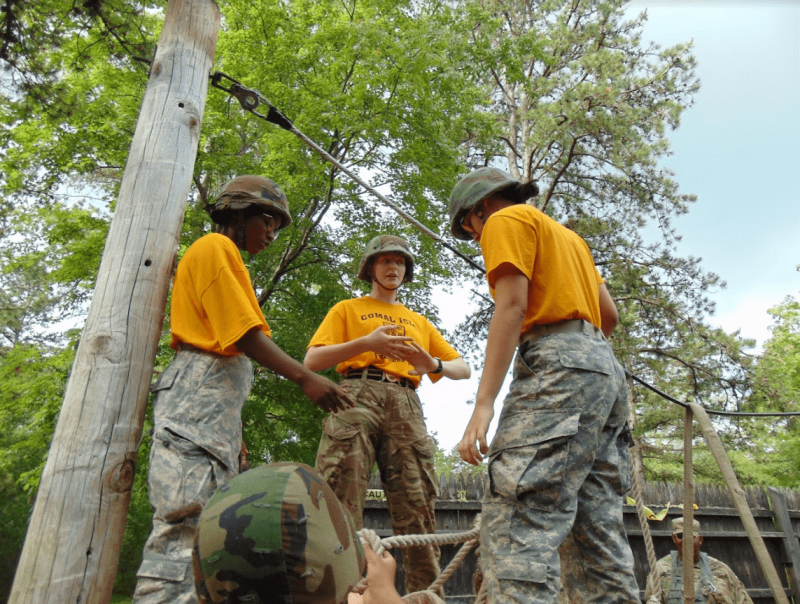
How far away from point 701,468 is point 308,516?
69.8 ft

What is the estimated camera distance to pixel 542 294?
2.17 metres

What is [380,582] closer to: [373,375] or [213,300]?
[213,300]

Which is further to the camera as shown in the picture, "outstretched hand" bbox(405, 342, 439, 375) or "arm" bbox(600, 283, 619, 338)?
"outstretched hand" bbox(405, 342, 439, 375)

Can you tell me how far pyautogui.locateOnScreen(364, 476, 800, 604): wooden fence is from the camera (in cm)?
680

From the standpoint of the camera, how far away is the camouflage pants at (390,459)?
305 cm

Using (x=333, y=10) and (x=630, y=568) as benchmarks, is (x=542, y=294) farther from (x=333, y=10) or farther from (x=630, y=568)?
(x=333, y=10)

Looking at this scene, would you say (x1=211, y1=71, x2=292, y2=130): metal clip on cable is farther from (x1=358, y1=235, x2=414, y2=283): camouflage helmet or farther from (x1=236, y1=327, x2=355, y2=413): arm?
(x1=236, y1=327, x2=355, y2=413): arm

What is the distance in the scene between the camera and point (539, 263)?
2211 mm

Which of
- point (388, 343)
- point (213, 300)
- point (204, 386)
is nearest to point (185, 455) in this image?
point (204, 386)

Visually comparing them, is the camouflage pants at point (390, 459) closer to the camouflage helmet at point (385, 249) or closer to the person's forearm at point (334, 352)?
the person's forearm at point (334, 352)

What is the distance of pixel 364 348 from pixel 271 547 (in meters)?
1.93

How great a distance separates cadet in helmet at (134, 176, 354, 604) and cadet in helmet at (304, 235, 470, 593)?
71 centimetres

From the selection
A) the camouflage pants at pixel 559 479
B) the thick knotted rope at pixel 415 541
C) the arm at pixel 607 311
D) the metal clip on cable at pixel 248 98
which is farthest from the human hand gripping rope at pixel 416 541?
the metal clip on cable at pixel 248 98

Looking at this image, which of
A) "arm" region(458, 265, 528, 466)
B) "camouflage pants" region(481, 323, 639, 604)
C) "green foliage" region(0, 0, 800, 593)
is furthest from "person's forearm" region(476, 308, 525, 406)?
"green foliage" region(0, 0, 800, 593)
